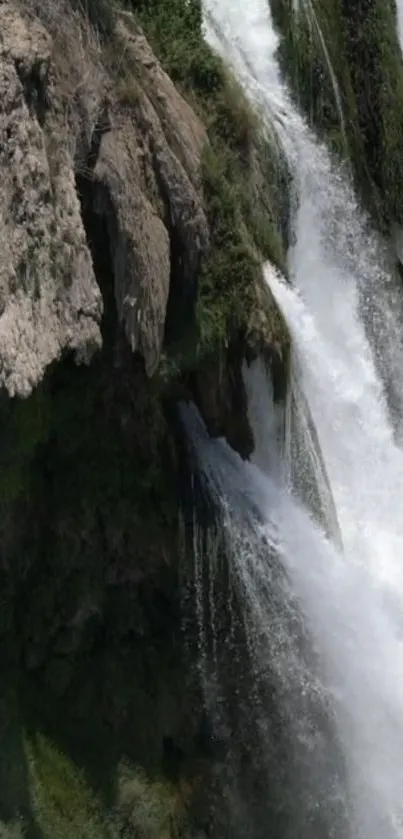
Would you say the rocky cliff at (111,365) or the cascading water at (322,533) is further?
the cascading water at (322,533)

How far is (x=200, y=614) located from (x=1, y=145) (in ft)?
15.4

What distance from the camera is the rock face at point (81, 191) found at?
24.0 ft

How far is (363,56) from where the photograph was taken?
40.2 ft

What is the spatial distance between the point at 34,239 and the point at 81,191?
0.85 meters

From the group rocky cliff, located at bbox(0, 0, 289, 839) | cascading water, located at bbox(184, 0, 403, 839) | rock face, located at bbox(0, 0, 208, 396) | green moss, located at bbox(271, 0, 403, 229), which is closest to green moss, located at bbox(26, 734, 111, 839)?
rocky cliff, located at bbox(0, 0, 289, 839)

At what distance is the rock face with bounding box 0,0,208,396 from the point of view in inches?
288

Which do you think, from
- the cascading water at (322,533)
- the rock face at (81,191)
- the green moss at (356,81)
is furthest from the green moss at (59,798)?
the green moss at (356,81)

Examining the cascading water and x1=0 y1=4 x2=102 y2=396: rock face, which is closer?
x1=0 y1=4 x2=102 y2=396: rock face

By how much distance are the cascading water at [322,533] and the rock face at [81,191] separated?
5.85ft

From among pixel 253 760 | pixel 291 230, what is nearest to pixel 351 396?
pixel 291 230

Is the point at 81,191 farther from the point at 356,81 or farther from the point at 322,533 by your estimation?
the point at 356,81

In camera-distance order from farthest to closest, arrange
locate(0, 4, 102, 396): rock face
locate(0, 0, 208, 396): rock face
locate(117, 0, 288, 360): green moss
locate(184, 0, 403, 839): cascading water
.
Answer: locate(184, 0, 403, 839): cascading water
locate(117, 0, 288, 360): green moss
locate(0, 0, 208, 396): rock face
locate(0, 4, 102, 396): rock face

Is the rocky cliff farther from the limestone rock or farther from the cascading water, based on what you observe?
the cascading water

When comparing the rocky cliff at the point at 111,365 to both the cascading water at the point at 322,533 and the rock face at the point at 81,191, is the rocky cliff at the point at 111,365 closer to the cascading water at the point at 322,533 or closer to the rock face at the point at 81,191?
the rock face at the point at 81,191
